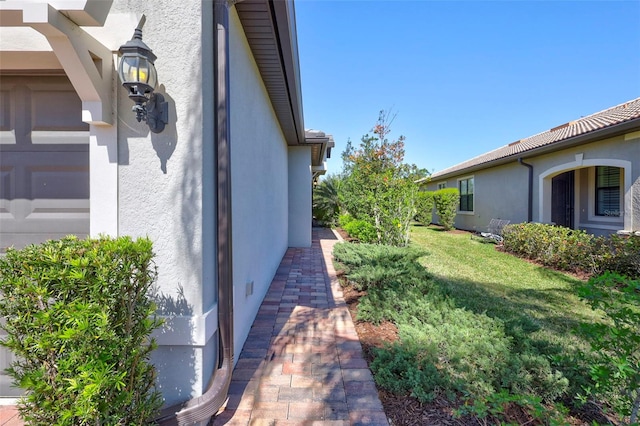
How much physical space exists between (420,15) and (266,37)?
7.54 meters

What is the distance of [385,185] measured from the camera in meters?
9.20

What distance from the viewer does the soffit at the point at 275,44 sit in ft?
10.6

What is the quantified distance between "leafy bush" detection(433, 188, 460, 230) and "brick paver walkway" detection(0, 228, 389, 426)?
530 inches

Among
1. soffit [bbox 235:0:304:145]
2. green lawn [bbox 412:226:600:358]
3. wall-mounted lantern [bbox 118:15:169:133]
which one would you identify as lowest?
green lawn [bbox 412:226:600:358]

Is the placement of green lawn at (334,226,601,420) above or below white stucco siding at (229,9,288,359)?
below

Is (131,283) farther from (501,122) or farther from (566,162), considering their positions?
(501,122)

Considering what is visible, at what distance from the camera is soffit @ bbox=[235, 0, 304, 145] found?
3244mm

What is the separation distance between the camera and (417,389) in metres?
2.57

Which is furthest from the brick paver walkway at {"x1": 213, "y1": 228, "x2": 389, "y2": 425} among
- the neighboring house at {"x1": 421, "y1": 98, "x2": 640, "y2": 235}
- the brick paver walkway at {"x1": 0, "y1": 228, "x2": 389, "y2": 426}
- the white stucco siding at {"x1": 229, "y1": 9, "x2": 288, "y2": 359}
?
the neighboring house at {"x1": 421, "y1": 98, "x2": 640, "y2": 235}

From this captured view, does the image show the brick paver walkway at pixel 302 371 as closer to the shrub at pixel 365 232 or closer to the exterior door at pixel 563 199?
the shrub at pixel 365 232

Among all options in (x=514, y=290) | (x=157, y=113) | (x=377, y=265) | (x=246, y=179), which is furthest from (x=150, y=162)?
(x=514, y=290)

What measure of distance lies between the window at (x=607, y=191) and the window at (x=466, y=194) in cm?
652

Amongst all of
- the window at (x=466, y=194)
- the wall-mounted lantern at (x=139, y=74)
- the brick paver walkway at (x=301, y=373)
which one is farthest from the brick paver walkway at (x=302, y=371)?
the window at (x=466, y=194)

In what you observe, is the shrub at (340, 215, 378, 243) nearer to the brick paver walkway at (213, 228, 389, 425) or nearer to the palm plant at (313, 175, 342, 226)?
the brick paver walkway at (213, 228, 389, 425)
